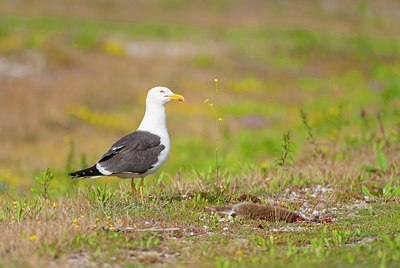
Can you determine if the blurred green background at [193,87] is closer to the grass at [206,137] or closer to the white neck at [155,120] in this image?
the grass at [206,137]

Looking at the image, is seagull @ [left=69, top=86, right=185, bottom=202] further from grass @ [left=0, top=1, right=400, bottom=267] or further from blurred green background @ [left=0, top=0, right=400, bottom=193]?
blurred green background @ [left=0, top=0, right=400, bottom=193]

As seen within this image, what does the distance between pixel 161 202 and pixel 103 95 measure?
1609cm

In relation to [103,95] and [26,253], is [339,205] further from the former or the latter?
[103,95]

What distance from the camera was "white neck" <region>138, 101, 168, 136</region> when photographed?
349 inches

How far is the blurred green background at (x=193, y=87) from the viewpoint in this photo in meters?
16.9

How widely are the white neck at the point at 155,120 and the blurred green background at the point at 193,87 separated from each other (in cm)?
173

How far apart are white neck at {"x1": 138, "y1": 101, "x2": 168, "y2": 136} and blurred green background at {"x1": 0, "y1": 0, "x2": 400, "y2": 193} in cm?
173

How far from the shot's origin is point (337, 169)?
10.6 metres

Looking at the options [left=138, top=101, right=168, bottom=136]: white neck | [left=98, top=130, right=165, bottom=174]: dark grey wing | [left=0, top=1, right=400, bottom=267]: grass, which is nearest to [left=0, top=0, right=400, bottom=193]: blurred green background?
[left=0, top=1, right=400, bottom=267]: grass

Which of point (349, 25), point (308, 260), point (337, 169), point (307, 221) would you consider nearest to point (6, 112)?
point (337, 169)

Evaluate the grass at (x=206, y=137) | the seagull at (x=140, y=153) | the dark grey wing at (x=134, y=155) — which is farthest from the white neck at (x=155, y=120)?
the grass at (x=206, y=137)

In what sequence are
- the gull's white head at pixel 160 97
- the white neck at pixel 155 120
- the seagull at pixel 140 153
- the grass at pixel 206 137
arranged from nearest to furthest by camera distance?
the grass at pixel 206 137
the seagull at pixel 140 153
the white neck at pixel 155 120
the gull's white head at pixel 160 97

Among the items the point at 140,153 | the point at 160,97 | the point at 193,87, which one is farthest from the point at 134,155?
the point at 193,87

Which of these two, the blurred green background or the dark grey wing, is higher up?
the blurred green background
